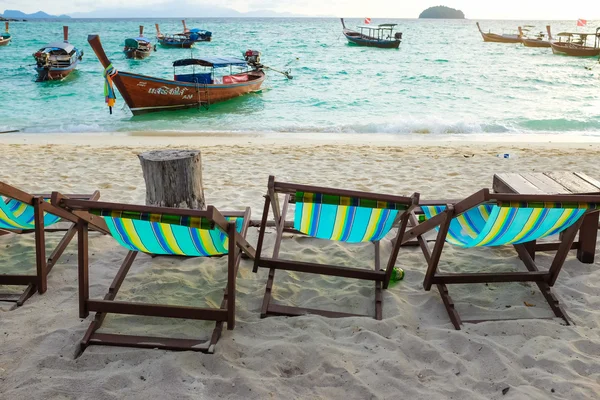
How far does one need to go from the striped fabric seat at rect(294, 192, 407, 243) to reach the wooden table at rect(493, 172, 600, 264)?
1148 mm

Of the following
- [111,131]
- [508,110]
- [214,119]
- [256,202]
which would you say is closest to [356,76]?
[508,110]

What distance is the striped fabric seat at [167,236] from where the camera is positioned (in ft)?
7.72

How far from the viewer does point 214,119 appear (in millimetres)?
13305

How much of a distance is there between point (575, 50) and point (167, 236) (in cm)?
3858

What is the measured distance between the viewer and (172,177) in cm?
350

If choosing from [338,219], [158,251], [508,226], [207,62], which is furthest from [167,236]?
[207,62]

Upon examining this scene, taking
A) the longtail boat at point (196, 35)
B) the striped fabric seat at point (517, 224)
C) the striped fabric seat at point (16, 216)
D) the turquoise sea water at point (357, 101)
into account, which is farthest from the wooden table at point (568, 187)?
the longtail boat at point (196, 35)

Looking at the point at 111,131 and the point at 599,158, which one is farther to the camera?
the point at 111,131

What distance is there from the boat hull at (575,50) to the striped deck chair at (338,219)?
36.9 m

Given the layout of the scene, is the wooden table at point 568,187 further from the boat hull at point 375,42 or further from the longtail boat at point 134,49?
the boat hull at point 375,42

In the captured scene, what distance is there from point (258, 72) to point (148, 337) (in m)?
16.9

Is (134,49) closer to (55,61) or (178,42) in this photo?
(55,61)

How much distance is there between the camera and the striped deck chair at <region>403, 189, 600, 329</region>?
2418 millimetres

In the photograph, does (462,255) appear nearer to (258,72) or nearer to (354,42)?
(258,72)
